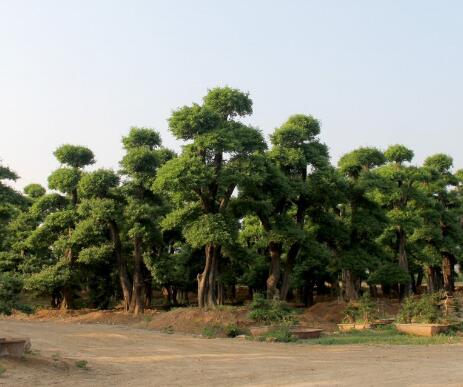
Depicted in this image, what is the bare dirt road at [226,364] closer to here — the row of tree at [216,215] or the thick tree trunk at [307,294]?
the row of tree at [216,215]

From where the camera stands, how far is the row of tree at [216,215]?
84.6 feet

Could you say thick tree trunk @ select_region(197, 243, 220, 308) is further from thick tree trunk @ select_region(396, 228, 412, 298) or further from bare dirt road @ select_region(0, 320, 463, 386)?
thick tree trunk @ select_region(396, 228, 412, 298)

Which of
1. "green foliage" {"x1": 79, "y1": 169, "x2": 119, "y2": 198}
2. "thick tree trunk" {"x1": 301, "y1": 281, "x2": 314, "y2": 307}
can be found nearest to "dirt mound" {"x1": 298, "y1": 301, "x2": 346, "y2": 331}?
"thick tree trunk" {"x1": 301, "y1": 281, "x2": 314, "y2": 307}

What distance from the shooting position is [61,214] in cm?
3117

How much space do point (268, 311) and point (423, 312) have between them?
19.5 ft

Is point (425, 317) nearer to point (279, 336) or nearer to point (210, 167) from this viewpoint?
point (279, 336)

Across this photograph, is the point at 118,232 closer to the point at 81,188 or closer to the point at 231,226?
the point at 81,188

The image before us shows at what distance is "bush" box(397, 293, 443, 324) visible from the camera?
20.7 m

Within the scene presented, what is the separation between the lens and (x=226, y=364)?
13.6 metres

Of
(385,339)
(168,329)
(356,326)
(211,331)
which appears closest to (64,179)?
(168,329)

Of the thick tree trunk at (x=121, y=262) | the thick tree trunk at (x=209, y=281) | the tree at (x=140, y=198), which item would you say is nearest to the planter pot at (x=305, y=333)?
the thick tree trunk at (x=209, y=281)

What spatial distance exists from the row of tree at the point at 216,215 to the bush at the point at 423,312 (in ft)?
23.3

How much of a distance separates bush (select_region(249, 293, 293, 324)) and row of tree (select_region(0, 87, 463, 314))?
11.5 ft

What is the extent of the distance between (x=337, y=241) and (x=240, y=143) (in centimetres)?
999
